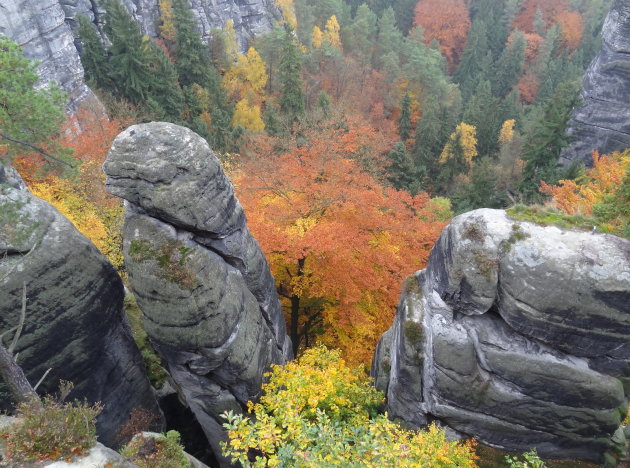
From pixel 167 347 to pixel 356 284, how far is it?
297 inches

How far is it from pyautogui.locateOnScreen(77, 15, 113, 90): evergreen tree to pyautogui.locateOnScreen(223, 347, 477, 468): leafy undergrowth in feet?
120

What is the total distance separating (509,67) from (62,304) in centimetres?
7276

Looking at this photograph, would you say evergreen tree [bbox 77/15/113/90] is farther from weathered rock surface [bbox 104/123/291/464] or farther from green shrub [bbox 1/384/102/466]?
green shrub [bbox 1/384/102/466]

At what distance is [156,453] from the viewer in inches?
398

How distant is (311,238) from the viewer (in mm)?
14289

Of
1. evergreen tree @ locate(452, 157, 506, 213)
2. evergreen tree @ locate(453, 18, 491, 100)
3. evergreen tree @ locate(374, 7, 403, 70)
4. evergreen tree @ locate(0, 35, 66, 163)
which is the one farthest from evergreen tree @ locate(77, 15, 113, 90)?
evergreen tree @ locate(453, 18, 491, 100)

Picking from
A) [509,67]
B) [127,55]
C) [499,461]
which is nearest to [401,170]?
[127,55]

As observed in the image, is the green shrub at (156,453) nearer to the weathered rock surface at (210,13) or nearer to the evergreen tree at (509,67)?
the weathered rock surface at (210,13)

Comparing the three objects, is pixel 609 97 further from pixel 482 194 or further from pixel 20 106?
pixel 20 106

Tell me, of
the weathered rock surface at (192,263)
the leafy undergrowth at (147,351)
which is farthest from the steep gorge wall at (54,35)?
the weathered rock surface at (192,263)

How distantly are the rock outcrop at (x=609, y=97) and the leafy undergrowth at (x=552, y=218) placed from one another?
1525 inches

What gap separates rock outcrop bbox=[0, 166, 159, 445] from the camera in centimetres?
1006

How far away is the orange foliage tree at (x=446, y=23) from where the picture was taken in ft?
252

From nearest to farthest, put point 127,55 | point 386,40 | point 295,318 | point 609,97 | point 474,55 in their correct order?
1. point 295,318
2. point 127,55
3. point 609,97
4. point 386,40
5. point 474,55
